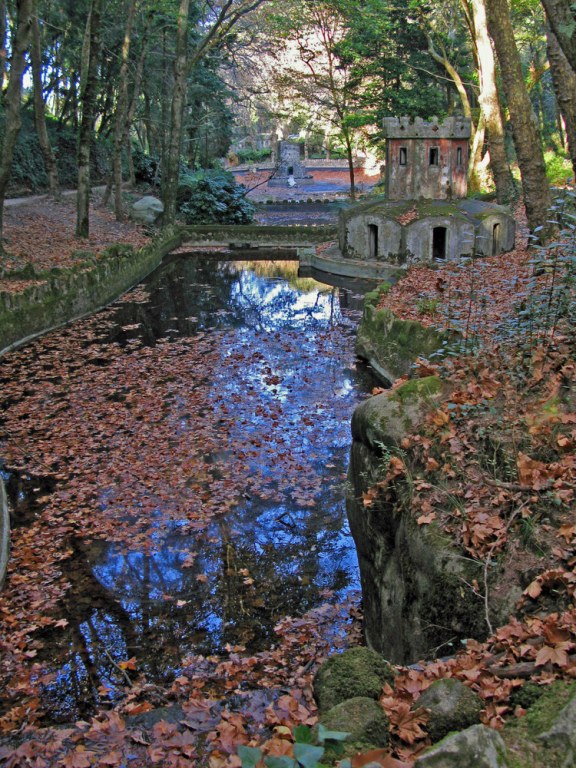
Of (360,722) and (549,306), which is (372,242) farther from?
(360,722)

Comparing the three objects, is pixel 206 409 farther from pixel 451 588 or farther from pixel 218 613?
pixel 451 588

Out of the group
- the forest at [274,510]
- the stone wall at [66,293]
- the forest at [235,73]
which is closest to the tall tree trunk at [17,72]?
the forest at [274,510]

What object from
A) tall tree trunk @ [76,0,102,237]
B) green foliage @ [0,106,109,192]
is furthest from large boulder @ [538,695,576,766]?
green foliage @ [0,106,109,192]

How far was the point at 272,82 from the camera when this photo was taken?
43062mm

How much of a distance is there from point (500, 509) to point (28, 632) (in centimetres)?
479

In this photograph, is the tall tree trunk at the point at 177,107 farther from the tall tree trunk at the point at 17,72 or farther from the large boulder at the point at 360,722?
the large boulder at the point at 360,722

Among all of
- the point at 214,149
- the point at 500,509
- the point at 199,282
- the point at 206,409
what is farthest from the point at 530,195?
the point at 214,149

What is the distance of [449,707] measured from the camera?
11.5 ft

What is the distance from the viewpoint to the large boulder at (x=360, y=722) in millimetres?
3408

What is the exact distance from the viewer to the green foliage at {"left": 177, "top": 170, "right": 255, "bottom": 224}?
3847cm

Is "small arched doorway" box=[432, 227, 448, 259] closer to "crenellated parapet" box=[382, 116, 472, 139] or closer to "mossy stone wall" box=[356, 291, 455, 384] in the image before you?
"crenellated parapet" box=[382, 116, 472, 139]

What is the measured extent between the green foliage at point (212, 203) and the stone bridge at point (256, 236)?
9.00ft

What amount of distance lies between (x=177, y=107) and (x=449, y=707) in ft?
106

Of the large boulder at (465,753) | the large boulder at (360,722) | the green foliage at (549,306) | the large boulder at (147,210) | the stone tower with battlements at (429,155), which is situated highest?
the stone tower with battlements at (429,155)
